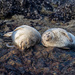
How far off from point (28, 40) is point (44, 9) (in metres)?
6.80

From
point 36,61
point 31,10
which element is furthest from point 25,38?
point 31,10

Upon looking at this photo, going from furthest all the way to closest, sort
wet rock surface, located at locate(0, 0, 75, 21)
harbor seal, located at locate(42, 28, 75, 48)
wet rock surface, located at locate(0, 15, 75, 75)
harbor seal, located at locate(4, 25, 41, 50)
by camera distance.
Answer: wet rock surface, located at locate(0, 0, 75, 21), harbor seal, located at locate(42, 28, 75, 48), harbor seal, located at locate(4, 25, 41, 50), wet rock surface, located at locate(0, 15, 75, 75)

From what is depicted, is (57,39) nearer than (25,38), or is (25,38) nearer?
(25,38)

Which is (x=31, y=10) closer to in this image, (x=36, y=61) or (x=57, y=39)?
(x=57, y=39)

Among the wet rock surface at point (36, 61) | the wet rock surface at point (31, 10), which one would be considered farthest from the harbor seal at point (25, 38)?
the wet rock surface at point (31, 10)

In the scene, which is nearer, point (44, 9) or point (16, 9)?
point (16, 9)

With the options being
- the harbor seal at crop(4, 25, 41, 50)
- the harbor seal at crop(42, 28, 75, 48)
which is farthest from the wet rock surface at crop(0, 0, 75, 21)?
the harbor seal at crop(4, 25, 41, 50)

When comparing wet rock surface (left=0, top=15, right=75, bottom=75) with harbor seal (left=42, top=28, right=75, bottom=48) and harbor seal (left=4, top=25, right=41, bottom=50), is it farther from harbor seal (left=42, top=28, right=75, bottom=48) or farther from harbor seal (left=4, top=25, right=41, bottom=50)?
harbor seal (left=42, top=28, right=75, bottom=48)

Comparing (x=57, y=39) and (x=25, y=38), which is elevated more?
(x=25, y=38)

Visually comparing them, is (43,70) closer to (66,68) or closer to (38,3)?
(66,68)

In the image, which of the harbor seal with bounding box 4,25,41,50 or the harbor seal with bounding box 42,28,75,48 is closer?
the harbor seal with bounding box 4,25,41,50

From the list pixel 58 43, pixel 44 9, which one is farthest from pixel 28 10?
pixel 58 43

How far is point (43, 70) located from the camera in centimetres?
340

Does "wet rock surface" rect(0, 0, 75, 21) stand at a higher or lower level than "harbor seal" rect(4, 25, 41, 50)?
higher
